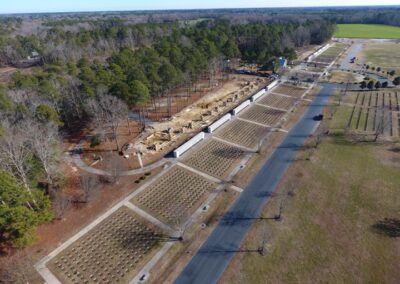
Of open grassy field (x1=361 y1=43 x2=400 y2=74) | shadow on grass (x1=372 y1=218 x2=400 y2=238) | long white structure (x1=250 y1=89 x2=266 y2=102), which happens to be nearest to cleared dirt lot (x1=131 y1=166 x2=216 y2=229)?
shadow on grass (x1=372 y1=218 x2=400 y2=238)

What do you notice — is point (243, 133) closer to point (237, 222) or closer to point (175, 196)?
point (175, 196)

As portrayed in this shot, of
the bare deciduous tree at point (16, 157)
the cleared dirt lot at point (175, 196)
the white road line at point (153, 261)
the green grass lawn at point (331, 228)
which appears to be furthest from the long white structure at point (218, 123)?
the bare deciduous tree at point (16, 157)

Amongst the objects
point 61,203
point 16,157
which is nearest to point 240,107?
point 61,203

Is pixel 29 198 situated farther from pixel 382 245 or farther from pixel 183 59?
pixel 183 59

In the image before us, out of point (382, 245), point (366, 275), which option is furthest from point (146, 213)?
point (382, 245)

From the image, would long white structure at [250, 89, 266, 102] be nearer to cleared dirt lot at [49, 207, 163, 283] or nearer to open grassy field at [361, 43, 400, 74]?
cleared dirt lot at [49, 207, 163, 283]

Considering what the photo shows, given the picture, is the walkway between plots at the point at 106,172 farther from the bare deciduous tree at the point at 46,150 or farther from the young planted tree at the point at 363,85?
the young planted tree at the point at 363,85
